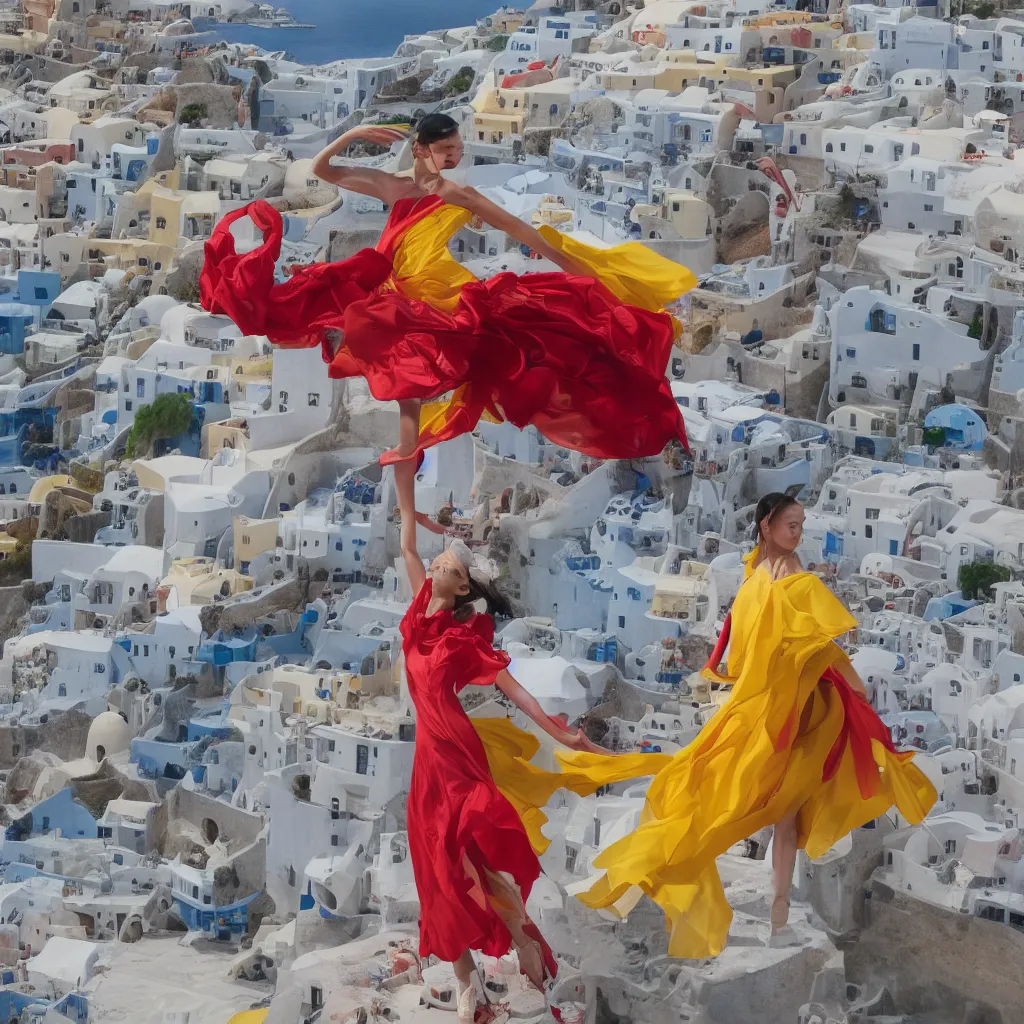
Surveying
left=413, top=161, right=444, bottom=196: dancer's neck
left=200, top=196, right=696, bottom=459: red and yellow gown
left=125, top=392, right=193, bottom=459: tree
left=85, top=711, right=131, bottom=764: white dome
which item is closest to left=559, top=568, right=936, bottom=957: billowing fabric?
left=200, top=196, right=696, bottom=459: red and yellow gown

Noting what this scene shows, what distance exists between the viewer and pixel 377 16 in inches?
2832

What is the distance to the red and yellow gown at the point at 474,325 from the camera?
2441cm

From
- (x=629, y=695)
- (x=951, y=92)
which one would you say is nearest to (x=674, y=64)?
(x=951, y=92)

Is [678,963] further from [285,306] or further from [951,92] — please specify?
[951,92]

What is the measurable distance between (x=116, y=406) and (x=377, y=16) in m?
22.5

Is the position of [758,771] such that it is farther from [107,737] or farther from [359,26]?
[359,26]

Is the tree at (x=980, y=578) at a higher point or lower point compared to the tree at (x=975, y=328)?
lower

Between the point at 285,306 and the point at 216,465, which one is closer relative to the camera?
the point at 285,306

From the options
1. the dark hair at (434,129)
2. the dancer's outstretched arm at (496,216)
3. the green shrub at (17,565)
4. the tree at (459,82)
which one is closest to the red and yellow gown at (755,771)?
the dancer's outstretched arm at (496,216)

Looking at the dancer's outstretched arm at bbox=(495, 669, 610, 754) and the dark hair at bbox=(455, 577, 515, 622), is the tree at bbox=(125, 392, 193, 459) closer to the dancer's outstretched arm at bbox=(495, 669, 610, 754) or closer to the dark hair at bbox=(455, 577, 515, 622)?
the dark hair at bbox=(455, 577, 515, 622)

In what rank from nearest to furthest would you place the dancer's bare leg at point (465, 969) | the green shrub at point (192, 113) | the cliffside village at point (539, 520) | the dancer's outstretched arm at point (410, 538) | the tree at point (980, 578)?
the dancer's outstretched arm at point (410, 538), the dancer's bare leg at point (465, 969), the cliffside village at point (539, 520), the tree at point (980, 578), the green shrub at point (192, 113)

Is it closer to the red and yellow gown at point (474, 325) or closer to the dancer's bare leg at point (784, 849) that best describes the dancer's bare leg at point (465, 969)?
the dancer's bare leg at point (784, 849)

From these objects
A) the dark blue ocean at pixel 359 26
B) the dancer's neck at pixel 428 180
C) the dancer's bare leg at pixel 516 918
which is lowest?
the dark blue ocean at pixel 359 26

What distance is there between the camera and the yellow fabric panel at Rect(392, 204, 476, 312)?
24.9m
